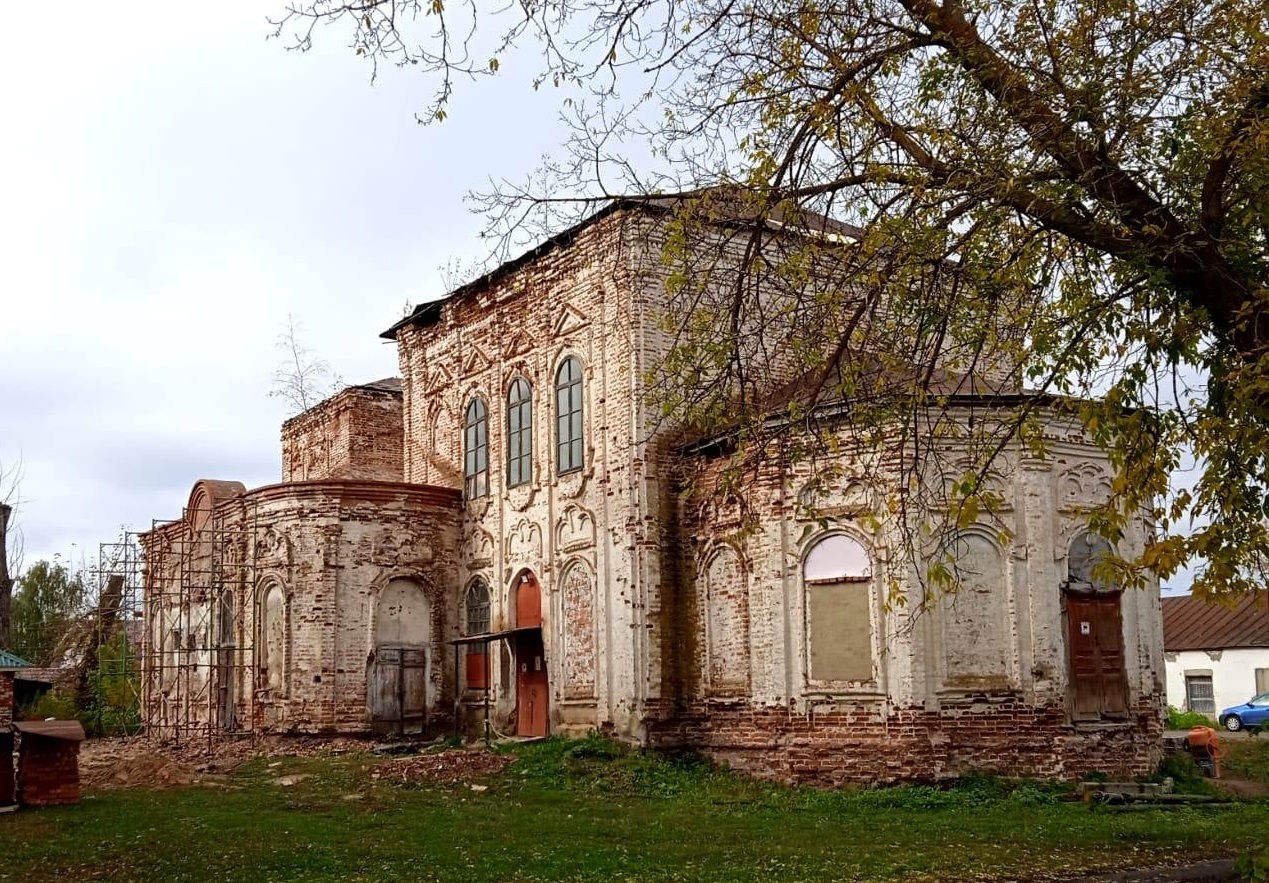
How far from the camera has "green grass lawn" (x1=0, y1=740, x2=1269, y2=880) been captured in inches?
416

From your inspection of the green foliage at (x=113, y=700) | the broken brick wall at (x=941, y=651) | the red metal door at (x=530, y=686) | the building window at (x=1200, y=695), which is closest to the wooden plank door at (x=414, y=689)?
the red metal door at (x=530, y=686)

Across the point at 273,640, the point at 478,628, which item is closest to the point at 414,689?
the point at 478,628

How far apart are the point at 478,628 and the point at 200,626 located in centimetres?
671

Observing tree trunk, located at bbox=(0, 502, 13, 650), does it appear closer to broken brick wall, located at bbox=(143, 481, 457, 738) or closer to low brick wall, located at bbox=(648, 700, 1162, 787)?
broken brick wall, located at bbox=(143, 481, 457, 738)

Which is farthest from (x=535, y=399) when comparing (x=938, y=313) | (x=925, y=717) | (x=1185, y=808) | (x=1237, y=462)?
(x=1237, y=462)

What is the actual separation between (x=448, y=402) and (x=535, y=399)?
3.49m

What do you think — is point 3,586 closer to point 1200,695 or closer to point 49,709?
point 49,709

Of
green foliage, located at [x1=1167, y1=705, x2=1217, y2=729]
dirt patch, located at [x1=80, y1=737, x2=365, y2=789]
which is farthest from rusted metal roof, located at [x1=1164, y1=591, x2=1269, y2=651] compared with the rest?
dirt patch, located at [x1=80, y1=737, x2=365, y2=789]

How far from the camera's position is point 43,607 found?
44812 mm

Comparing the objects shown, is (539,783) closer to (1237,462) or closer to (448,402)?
(448,402)

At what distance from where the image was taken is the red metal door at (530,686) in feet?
69.1

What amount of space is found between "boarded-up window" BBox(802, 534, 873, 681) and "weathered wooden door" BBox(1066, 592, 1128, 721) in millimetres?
2623

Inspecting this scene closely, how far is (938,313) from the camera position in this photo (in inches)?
353

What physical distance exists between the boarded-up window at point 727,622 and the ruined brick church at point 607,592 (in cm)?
5
